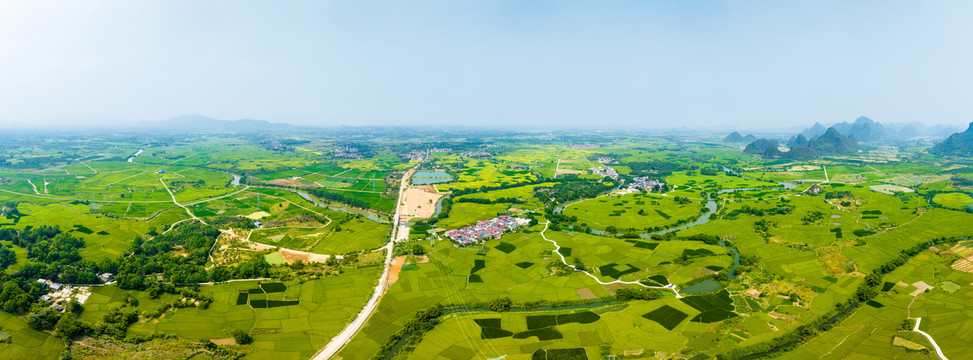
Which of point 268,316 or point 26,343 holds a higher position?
point 26,343

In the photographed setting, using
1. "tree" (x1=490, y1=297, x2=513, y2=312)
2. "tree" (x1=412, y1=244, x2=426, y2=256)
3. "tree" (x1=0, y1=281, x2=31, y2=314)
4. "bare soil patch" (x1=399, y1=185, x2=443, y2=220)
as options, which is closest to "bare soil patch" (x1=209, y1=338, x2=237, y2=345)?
"tree" (x1=0, y1=281, x2=31, y2=314)

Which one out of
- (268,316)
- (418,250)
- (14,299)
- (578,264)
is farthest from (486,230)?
(14,299)

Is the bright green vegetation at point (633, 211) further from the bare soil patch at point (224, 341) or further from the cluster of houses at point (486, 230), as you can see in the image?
Result: the bare soil patch at point (224, 341)

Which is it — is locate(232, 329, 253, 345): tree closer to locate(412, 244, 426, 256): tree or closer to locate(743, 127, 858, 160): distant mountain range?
locate(412, 244, 426, 256): tree

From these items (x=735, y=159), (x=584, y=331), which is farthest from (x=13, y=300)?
(x=735, y=159)

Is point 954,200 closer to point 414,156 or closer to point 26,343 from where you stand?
point 26,343

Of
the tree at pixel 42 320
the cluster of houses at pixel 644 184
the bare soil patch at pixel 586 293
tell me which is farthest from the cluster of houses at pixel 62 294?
the cluster of houses at pixel 644 184
